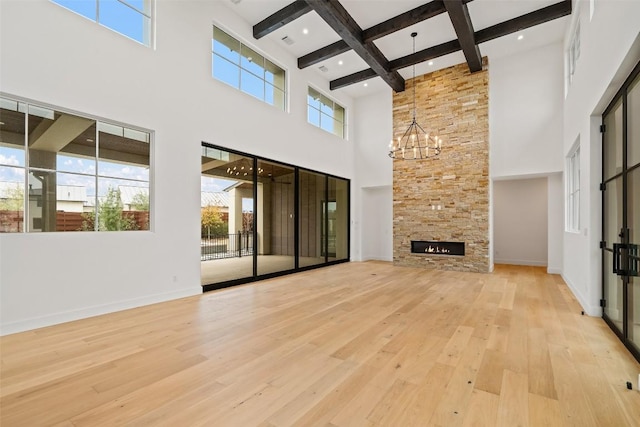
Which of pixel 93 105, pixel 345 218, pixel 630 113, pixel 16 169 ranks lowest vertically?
pixel 345 218

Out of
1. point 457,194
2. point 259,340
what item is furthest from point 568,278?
point 259,340

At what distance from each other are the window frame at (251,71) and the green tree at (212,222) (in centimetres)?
242

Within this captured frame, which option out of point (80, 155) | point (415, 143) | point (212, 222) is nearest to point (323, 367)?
point (212, 222)

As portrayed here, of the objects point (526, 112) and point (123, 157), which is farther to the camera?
point (526, 112)

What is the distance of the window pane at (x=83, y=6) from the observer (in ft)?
12.2

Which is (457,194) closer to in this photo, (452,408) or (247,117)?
(247,117)

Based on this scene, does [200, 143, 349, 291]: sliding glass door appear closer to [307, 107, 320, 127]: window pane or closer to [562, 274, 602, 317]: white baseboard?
[307, 107, 320, 127]: window pane

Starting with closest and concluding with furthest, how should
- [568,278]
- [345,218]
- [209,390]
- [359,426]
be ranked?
1. [359,426]
2. [209,390]
3. [568,278]
4. [345,218]

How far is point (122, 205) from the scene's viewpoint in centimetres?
428

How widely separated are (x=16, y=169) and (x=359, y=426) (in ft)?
14.3

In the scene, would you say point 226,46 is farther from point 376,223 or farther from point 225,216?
point 376,223

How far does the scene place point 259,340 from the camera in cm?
307

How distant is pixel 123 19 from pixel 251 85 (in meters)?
2.44

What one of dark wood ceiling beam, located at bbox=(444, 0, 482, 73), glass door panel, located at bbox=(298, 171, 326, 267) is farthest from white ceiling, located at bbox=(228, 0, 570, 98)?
glass door panel, located at bbox=(298, 171, 326, 267)
